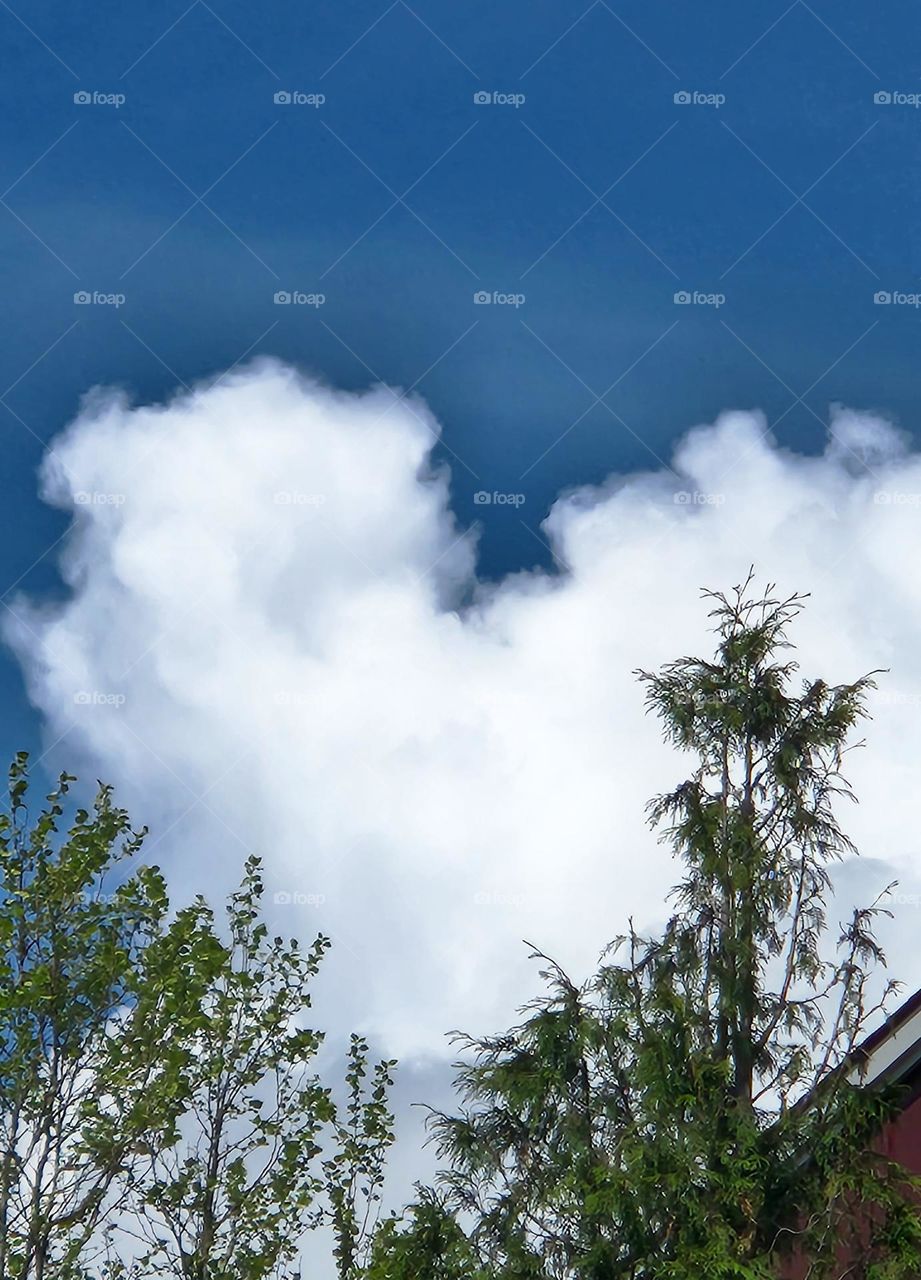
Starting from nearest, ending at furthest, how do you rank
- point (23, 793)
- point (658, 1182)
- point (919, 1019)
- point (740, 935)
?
point (658, 1182) < point (740, 935) < point (23, 793) < point (919, 1019)

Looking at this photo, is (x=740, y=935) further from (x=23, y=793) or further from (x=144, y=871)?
(x=23, y=793)

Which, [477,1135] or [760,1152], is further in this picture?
[477,1135]

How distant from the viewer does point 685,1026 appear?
1013 cm

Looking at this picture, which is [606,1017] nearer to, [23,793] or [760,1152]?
[760,1152]

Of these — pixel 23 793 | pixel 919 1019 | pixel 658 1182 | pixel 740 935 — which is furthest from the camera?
pixel 919 1019

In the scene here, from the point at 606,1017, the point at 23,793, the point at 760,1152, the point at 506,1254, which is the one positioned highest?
the point at 23,793

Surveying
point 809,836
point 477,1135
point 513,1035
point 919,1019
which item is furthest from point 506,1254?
point 919,1019

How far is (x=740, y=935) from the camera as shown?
34.3ft

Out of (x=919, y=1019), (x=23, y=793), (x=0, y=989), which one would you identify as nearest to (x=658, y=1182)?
(x=919, y=1019)

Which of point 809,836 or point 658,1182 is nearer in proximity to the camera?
point 658,1182

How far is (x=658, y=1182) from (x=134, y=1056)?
4074 millimetres

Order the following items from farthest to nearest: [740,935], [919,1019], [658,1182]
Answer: [919,1019], [740,935], [658,1182]

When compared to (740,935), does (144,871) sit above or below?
above

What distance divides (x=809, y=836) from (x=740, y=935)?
0.92 meters
